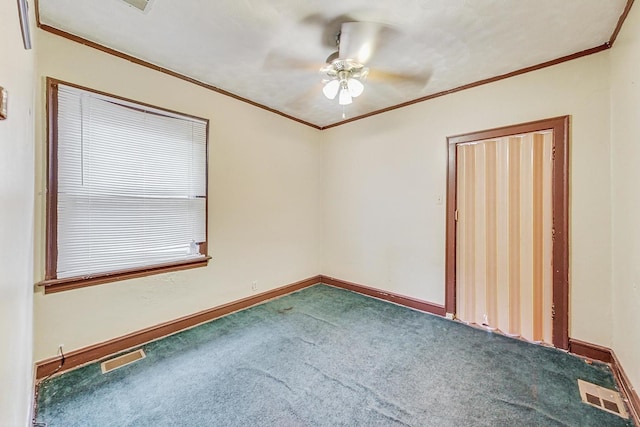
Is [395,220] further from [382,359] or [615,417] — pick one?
[615,417]

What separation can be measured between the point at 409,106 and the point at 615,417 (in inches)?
124

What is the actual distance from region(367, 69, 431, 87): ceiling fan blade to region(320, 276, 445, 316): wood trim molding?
246 centimetres

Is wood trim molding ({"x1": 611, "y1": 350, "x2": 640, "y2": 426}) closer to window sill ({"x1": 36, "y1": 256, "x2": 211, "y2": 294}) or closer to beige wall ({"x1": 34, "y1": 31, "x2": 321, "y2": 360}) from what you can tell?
beige wall ({"x1": 34, "y1": 31, "x2": 321, "y2": 360})

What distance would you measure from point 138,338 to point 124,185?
1.36 meters

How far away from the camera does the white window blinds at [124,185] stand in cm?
207

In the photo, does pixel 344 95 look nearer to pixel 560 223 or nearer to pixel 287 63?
pixel 287 63

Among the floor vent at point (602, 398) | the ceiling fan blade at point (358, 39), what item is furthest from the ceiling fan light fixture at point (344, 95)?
the floor vent at point (602, 398)

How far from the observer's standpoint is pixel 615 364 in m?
2.03

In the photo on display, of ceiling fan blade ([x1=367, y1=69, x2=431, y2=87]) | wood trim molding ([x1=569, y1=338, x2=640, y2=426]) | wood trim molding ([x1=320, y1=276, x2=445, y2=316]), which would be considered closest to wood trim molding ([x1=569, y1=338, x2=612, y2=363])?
wood trim molding ([x1=569, y1=338, x2=640, y2=426])

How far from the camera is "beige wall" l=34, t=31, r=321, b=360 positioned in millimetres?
2043

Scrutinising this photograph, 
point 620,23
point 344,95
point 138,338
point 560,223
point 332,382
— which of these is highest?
point 620,23

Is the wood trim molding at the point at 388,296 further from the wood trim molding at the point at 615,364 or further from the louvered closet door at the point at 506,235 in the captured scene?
the wood trim molding at the point at 615,364

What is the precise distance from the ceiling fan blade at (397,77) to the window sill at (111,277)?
2.56 m

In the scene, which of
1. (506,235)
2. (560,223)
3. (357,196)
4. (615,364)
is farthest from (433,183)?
(615,364)
